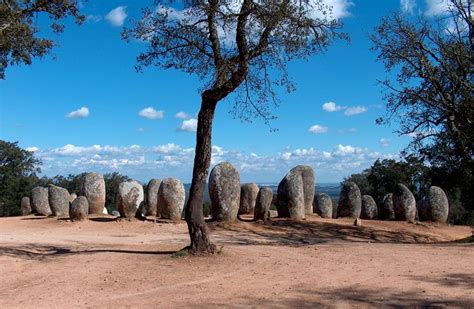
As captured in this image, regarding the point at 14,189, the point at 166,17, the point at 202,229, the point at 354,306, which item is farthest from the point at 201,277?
the point at 14,189

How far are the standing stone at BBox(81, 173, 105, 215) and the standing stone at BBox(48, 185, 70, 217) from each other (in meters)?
1.16

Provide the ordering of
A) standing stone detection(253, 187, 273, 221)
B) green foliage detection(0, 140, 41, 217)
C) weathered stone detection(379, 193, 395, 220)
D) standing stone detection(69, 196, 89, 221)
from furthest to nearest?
green foliage detection(0, 140, 41, 217)
weathered stone detection(379, 193, 395, 220)
standing stone detection(69, 196, 89, 221)
standing stone detection(253, 187, 273, 221)

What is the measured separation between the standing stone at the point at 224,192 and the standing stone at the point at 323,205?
5.78 metres

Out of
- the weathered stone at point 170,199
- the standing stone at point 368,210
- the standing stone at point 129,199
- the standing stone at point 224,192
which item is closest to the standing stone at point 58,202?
the standing stone at point 129,199

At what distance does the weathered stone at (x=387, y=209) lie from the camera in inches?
1010

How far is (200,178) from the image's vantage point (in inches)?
438

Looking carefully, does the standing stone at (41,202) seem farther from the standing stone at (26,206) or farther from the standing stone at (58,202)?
the standing stone at (58,202)

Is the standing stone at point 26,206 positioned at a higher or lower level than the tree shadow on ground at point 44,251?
higher

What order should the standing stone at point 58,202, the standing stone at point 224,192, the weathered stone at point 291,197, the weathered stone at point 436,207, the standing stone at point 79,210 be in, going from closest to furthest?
the standing stone at point 224,192, the weathered stone at point 291,197, the standing stone at point 79,210, the weathered stone at point 436,207, the standing stone at point 58,202

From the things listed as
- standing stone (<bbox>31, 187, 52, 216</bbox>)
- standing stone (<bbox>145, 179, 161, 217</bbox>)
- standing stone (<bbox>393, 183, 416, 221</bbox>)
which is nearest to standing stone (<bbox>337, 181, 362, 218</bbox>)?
standing stone (<bbox>393, 183, 416, 221</bbox>)

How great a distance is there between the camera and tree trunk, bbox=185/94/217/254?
11.0m

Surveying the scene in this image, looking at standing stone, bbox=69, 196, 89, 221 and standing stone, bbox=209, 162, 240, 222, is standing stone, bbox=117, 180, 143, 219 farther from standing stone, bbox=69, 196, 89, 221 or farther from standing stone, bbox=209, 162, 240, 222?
standing stone, bbox=209, 162, 240, 222

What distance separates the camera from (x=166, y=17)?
1124 cm

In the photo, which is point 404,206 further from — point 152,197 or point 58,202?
point 58,202
